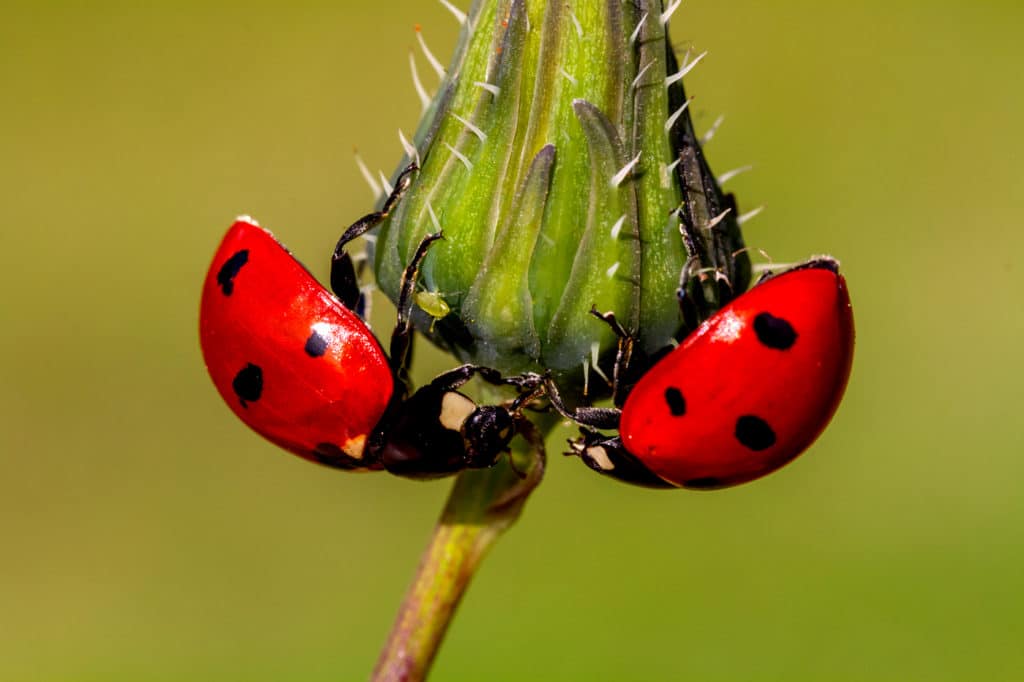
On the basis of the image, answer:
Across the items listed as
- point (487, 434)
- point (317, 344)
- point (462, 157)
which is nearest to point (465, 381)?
point (487, 434)

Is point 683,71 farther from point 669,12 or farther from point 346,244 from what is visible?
point 346,244

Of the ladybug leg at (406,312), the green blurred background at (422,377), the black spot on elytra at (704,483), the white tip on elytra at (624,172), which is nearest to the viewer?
the white tip on elytra at (624,172)

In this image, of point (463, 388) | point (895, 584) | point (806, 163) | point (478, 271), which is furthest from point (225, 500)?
point (478, 271)

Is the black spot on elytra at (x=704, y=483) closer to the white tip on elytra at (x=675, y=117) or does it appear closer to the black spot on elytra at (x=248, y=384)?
the white tip on elytra at (x=675, y=117)

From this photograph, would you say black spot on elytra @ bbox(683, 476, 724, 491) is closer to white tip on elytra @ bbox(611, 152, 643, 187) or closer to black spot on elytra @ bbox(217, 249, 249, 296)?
white tip on elytra @ bbox(611, 152, 643, 187)

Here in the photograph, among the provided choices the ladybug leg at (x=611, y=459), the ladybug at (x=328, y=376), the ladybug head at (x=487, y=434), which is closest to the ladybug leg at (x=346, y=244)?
the ladybug at (x=328, y=376)

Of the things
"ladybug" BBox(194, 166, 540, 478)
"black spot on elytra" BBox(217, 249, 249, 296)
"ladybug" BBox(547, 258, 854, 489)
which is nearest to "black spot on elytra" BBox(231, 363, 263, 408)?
"ladybug" BBox(194, 166, 540, 478)
